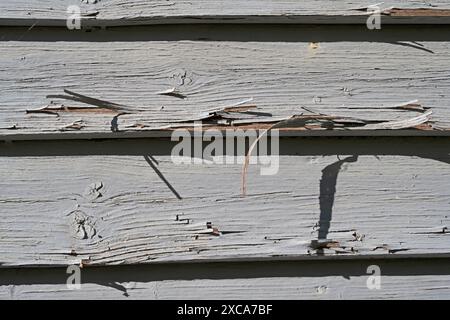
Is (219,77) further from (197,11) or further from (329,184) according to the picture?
(329,184)

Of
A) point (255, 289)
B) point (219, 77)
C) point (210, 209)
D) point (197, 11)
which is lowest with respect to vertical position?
point (255, 289)

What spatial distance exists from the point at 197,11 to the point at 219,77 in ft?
0.41

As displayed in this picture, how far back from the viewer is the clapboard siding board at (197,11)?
102cm

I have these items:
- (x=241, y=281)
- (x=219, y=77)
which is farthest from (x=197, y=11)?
(x=241, y=281)

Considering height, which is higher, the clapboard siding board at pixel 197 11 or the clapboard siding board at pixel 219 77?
the clapboard siding board at pixel 197 11

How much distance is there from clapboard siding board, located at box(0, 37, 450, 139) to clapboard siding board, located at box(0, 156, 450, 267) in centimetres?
9

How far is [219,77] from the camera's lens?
3.44 feet

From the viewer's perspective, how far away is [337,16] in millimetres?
1035

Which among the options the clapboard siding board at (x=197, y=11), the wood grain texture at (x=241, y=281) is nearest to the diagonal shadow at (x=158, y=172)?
the wood grain texture at (x=241, y=281)

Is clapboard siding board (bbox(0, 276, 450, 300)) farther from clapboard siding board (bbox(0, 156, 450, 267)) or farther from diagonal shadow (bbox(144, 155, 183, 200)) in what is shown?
diagonal shadow (bbox(144, 155, 183, 200))

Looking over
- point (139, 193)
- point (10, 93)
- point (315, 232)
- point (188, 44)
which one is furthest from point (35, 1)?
point (315, 232)

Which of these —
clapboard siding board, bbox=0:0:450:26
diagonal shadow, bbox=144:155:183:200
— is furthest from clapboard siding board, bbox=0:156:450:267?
clapboard siding board, bbox=0:0:450:26

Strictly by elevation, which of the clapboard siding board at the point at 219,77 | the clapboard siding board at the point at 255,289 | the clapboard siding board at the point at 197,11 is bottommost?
the clapboard siding board at the point at 255,289

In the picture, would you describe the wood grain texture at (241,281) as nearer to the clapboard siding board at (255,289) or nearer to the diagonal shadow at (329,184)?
the clapboard siding board at (255,289)
